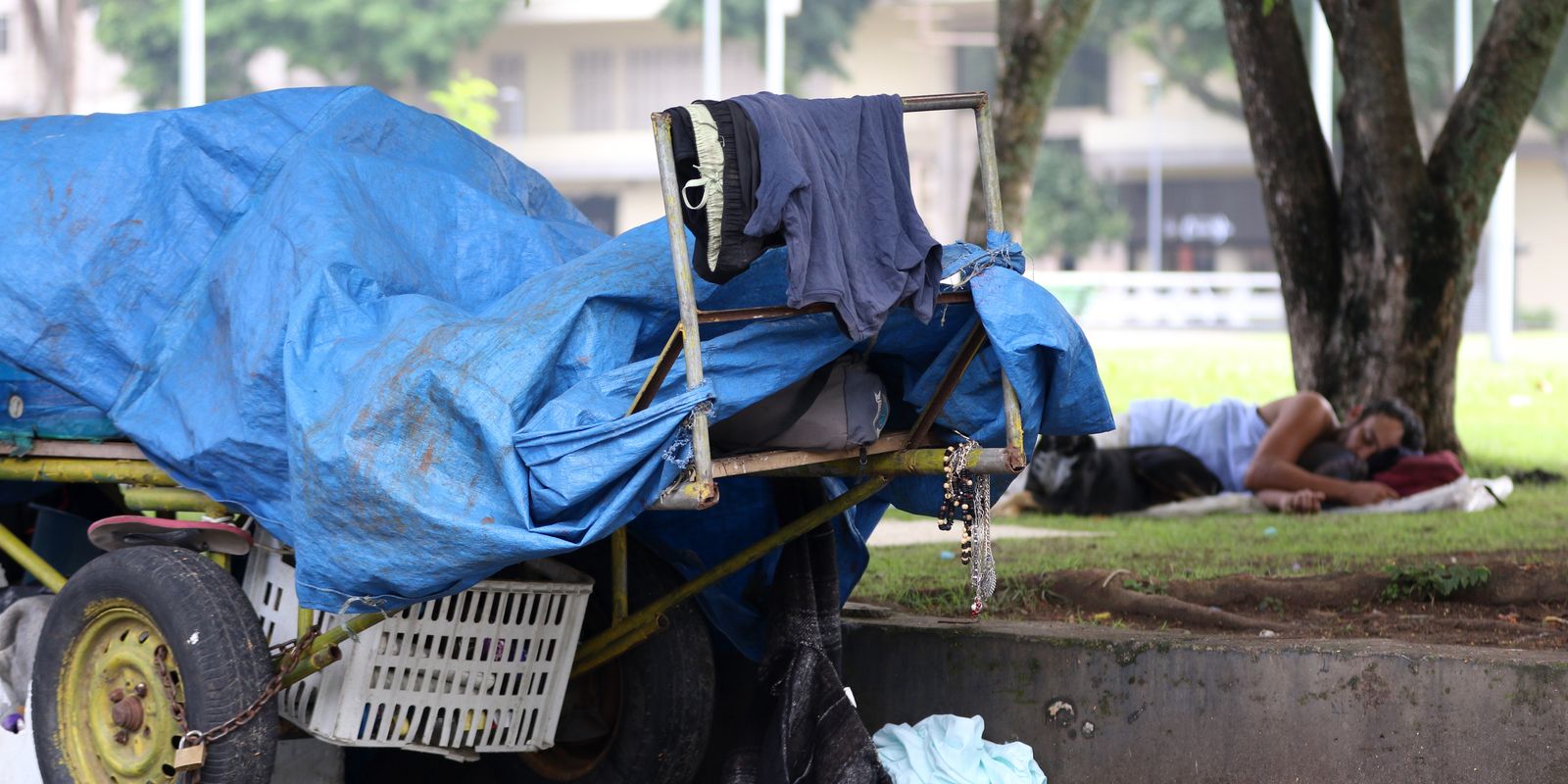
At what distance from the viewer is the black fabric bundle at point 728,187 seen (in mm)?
3117

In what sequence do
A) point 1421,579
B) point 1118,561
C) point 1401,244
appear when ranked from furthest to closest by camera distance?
point 1401,244, point 1118,561, point 1421,579

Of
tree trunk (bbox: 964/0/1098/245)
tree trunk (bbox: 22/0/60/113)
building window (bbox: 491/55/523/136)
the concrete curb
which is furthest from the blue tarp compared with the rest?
building window (bbox: 491/55/523/136)

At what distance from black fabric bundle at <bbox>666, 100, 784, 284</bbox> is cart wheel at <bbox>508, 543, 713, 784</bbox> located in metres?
1.26

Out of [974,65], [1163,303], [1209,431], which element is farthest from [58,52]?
[1209,431]

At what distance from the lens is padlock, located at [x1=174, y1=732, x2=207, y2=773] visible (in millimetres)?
3453

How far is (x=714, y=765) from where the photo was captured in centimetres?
482

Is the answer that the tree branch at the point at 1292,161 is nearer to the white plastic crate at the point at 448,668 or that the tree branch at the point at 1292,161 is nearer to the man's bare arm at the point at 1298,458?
the man's bare arm at the point at 1298,458

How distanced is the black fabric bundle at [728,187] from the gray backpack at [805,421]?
0.38 m

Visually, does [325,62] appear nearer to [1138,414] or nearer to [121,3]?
[121,3]

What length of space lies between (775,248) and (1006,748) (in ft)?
4.98

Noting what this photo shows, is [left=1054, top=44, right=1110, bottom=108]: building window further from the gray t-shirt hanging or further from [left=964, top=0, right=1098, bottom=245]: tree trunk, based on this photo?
the gray t-shirt hanging

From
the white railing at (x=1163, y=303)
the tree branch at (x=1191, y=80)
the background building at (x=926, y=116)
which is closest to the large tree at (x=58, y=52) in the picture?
the background building at (x=926, y=116)

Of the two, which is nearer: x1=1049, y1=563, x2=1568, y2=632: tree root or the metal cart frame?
the metal cart frame

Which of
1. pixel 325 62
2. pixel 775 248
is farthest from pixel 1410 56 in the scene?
pixel 775 248
